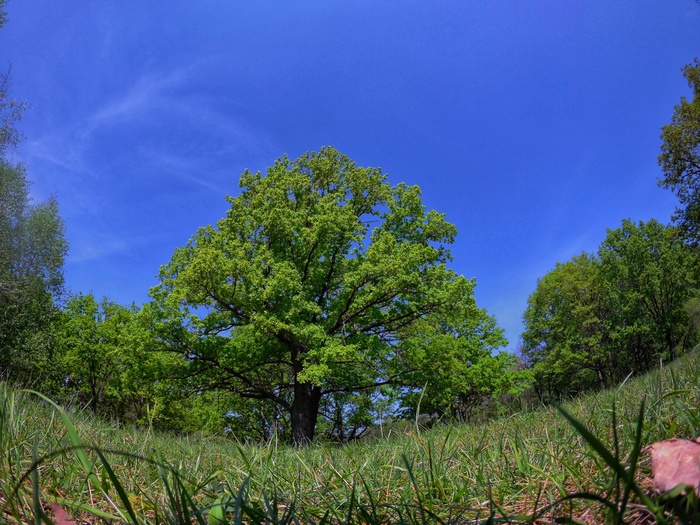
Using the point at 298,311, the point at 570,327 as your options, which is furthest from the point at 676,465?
the point at 570,327

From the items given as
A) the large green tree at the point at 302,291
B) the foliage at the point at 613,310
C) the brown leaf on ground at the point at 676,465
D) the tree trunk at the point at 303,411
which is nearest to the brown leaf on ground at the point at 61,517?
the brown leaf on ground at the point at 676,465

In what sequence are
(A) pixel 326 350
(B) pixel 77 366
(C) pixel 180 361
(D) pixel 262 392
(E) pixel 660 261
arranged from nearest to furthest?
1. (A) pixel 326 350
2. (C) pixel 180 361
3. (D) pixel 262 392
4. (B) pixel 77 366
5. (E) pixel 660 261

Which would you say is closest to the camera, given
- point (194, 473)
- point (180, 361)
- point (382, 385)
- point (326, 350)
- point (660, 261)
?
point (194, 473)

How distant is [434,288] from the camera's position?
14.4m

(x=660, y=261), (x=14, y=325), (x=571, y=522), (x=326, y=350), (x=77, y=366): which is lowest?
(x=571, y=522)

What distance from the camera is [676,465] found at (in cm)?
106

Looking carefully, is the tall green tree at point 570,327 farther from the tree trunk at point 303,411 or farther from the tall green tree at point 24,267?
the tall green tree at point 24,267

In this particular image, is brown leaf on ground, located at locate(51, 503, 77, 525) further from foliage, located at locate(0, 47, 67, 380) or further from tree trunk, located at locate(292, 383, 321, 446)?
foliage, located at locate(0, 47, 67, 380)

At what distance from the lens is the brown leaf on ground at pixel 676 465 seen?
1.02 m

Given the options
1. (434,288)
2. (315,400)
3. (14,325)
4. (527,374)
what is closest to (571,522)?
(434,288)

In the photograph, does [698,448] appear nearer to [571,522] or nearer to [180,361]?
[571,522]

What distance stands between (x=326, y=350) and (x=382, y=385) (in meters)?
3.83

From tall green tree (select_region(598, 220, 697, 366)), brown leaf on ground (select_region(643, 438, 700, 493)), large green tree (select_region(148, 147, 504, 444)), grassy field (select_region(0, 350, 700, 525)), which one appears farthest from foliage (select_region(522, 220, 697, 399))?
brown leaf on ground (select_region(643, 438, 700, 493))

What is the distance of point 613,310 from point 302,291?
2835 cm
